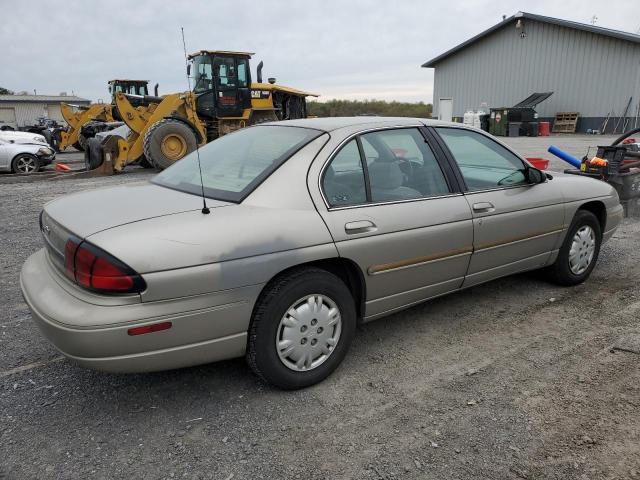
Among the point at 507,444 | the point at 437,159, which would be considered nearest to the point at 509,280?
the point at 437,159

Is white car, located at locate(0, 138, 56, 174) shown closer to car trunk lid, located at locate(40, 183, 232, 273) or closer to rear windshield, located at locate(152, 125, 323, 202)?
rear windshield, located at locate(152, 125, 323, 202)

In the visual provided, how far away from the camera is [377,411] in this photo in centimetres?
278

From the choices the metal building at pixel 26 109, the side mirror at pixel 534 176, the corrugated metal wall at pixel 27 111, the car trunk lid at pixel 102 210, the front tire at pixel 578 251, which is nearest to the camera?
the car trunk lid at pixel 102 210

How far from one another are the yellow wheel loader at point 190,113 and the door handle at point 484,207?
10245mm

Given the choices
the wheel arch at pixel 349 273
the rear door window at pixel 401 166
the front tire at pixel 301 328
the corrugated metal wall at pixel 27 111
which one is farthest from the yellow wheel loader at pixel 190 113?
the corrugated metal wall at pixel 27 111

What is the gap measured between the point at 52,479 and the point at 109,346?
61cm

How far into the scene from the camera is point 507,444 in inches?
98.3

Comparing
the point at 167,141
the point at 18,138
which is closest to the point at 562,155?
the point at 167,141

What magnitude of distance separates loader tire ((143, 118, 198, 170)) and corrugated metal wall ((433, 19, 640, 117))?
2472 centimetres

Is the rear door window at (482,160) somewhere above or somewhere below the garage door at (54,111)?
below

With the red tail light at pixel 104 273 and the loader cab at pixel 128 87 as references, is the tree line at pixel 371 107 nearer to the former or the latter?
the loader cab at pixel 128 87

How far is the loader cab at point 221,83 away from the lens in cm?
1418

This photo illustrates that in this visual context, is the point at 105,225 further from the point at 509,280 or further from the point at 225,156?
the point at 509,280

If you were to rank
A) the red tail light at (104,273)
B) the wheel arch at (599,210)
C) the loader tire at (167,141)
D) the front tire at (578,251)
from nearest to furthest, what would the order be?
the red tail light at (104,273) → the front tire at (578,251) → the wheel arch at (599,210) → the loader tire at (167,141)
